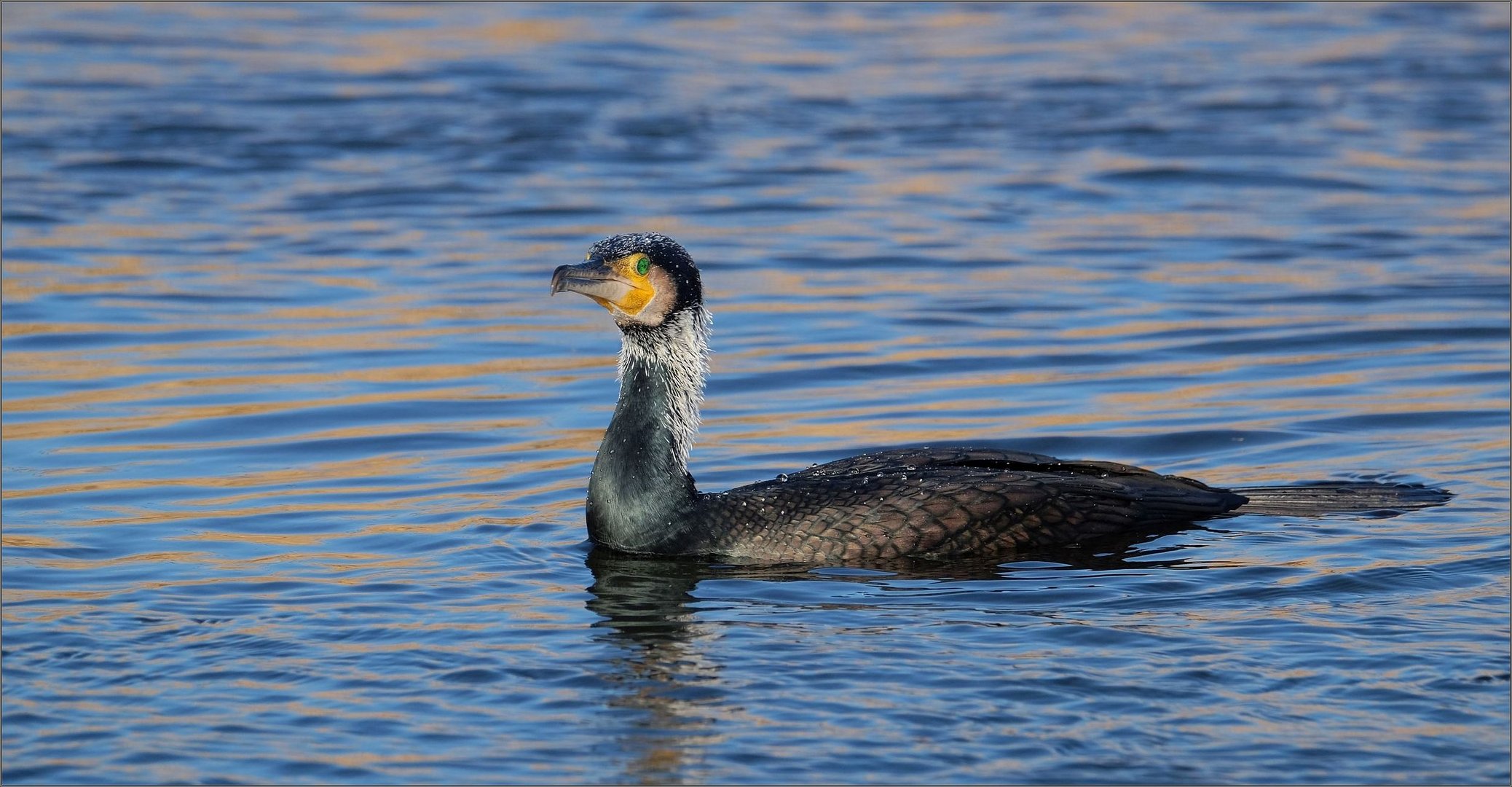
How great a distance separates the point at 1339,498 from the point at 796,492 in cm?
253

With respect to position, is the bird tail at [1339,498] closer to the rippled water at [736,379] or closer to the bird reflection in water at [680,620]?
the rippled water at [736,379]

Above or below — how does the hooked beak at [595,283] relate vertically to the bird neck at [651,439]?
above

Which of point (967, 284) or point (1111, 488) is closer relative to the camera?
point (1111, 488)

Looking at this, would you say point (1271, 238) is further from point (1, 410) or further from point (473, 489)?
point (1, 410)

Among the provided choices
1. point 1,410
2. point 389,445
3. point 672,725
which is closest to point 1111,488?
point 672,725

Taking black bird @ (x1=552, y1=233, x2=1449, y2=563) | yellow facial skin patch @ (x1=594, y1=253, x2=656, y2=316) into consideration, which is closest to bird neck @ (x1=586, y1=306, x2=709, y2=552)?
black bird @ (x1=552, y1=233, x2=1449, y2=563)

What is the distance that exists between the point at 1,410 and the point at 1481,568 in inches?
317

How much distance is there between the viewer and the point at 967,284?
15742 mm

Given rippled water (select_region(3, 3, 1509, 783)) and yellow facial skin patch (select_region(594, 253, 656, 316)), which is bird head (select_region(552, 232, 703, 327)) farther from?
rippled water (select_region(3, 3, 1509, 783))

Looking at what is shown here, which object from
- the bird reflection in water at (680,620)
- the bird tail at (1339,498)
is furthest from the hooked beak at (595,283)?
the bird tail at (1339,498)

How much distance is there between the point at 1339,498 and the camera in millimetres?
9305

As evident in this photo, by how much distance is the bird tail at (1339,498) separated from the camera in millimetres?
9195

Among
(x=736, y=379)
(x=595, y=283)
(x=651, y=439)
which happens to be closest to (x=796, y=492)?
(x=651, y=439)

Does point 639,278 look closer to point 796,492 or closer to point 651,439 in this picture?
point 651,439
